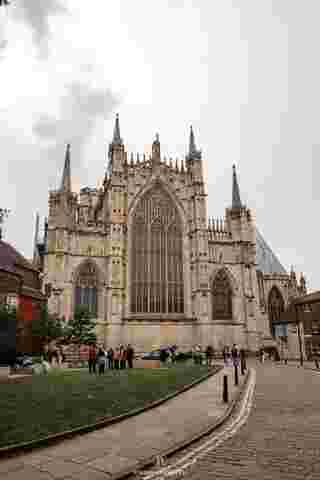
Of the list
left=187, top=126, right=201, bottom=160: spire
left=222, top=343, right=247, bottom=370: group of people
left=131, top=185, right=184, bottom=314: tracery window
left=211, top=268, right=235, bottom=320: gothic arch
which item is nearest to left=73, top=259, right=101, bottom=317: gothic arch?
left=131, top=185, right=184, bottom=314: tracery window

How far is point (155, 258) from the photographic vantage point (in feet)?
139

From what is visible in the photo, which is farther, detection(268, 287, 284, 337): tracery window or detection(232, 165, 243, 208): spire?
detection(268, 287, 284, 337): tracery window

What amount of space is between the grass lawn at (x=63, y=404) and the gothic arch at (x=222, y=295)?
28.4 m

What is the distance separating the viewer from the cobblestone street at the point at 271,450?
5098 millimetres

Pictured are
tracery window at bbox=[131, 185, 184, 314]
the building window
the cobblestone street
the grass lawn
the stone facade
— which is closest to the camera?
the cobblestone street

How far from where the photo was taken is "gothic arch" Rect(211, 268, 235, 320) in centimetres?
4288

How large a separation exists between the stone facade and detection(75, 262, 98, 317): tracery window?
25 centimetres

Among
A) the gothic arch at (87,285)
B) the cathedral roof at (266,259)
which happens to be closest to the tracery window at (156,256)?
the gothic arch at (87,285)

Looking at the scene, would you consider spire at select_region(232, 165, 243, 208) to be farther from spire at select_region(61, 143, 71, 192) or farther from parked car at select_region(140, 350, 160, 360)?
parked car at select_region(140, 350, 160, 360)

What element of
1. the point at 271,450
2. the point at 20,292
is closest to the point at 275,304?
the point at 20,292

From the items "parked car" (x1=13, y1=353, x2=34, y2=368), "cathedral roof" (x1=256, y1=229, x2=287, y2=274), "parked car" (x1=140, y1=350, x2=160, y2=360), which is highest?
"cathedral roof" (x1=256, y1=229, x2=287, y2=274)

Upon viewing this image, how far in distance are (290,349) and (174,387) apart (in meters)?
32.1

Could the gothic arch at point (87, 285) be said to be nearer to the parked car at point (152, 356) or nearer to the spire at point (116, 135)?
the parked car at point (152, 356)

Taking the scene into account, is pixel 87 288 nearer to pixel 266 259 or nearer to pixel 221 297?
pixel 221 297
